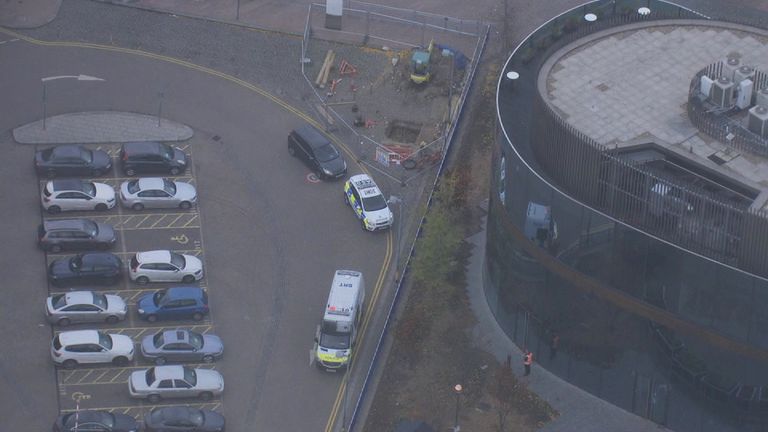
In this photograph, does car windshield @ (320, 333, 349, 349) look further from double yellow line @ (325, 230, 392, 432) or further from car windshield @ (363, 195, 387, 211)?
car windshield @ (363, 195, 387, 211)

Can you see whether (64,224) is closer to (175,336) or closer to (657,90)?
(175,336)

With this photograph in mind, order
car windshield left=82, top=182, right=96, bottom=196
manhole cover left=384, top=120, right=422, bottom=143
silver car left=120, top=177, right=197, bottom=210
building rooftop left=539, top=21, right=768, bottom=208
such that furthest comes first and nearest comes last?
manhole cover left=384, top=120, right=422, bottom=143, silver car left=120, top=177, right=197, bottom=210, car windshield left=82, top=182, right=96, bottom=196, building rooftop left=539, top=21, right=768, bottom=208

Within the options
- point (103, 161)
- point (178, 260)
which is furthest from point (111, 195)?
point (178, 260)

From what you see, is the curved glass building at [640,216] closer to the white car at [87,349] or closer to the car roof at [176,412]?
the car roof at [176,412]

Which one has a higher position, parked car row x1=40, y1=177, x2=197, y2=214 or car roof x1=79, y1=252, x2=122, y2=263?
parked car row x1=40, y1=177, x2=197, y2=214

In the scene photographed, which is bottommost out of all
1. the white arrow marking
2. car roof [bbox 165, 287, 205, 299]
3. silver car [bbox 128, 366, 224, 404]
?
silver car [bbox 128, 366, 224, 404]

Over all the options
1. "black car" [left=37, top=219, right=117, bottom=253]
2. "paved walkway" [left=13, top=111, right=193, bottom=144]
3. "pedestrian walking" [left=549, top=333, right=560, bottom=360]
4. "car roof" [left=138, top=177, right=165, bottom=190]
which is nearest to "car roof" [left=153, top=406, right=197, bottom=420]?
"black car" [left=37, top=219, right=117, bottom=253]
